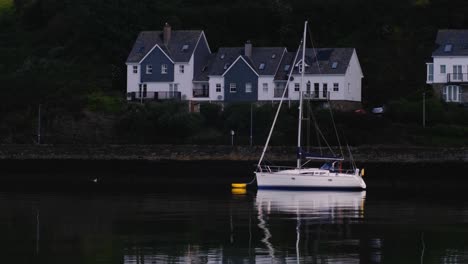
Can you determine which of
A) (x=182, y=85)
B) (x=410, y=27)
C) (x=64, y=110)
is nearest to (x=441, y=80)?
(x=410, y=27)

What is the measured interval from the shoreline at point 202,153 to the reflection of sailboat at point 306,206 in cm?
1483

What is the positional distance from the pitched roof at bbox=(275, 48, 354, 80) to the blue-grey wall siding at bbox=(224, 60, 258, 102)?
227 centimetres

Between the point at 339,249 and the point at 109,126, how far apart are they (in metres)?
53.3

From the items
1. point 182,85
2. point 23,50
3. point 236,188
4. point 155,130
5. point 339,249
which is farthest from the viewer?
point 23,50

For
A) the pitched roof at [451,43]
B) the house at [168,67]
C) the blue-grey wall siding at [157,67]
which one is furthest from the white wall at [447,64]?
the blue-grey wall siding at [157,67]

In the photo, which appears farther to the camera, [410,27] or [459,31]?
[410,27]

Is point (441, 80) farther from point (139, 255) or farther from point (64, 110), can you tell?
point (139, 255)

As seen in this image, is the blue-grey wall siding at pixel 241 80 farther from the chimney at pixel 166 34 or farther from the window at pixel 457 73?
→ the window at pixel 457 73

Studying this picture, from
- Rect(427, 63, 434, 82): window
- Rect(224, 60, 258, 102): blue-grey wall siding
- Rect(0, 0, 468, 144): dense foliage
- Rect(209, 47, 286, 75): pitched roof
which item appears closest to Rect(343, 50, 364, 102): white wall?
Rect(0, 0, 468, 144): dense foliage

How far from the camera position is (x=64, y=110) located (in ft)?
274

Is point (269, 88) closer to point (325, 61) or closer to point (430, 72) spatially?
point (325, 61)

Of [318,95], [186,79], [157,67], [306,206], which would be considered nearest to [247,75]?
[186,79]

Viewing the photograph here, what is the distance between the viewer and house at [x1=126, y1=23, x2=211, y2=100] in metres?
89.2

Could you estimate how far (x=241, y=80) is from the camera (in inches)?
3452
